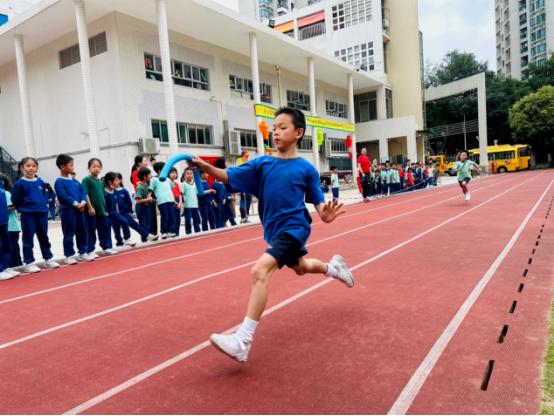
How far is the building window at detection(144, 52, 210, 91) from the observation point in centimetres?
1809

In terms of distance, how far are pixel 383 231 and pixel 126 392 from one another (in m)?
6.44

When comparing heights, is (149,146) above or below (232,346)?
above

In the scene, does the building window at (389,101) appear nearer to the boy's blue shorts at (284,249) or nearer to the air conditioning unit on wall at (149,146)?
the air conditioning unit on wall at (149,146)

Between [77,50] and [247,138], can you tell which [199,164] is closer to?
[77,50]

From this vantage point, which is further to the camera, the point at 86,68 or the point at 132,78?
the point at 132,78

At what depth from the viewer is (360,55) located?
117 feet

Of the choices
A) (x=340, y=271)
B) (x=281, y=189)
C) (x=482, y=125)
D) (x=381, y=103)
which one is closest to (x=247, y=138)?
(x=381, y=103)

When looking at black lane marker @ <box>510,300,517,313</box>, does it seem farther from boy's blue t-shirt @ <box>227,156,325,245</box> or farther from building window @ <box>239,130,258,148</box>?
building window @ <box>239,130,258,148</box>

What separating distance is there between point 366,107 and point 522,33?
4988cm

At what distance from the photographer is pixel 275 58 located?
24844 mm

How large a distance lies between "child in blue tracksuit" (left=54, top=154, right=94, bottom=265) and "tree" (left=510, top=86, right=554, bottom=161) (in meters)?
46.1

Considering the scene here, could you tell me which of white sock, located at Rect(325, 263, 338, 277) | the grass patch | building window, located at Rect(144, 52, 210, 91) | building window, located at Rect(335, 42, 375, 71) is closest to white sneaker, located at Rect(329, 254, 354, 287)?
white sock, located at Rect(325, 263, 338, 277)

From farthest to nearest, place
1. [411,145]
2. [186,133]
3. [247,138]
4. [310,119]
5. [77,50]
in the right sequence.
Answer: [411,145] < [247,138] < [310,119] < [186,133] < [77,50]

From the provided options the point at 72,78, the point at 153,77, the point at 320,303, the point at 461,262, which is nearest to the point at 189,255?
the point at 320,303
